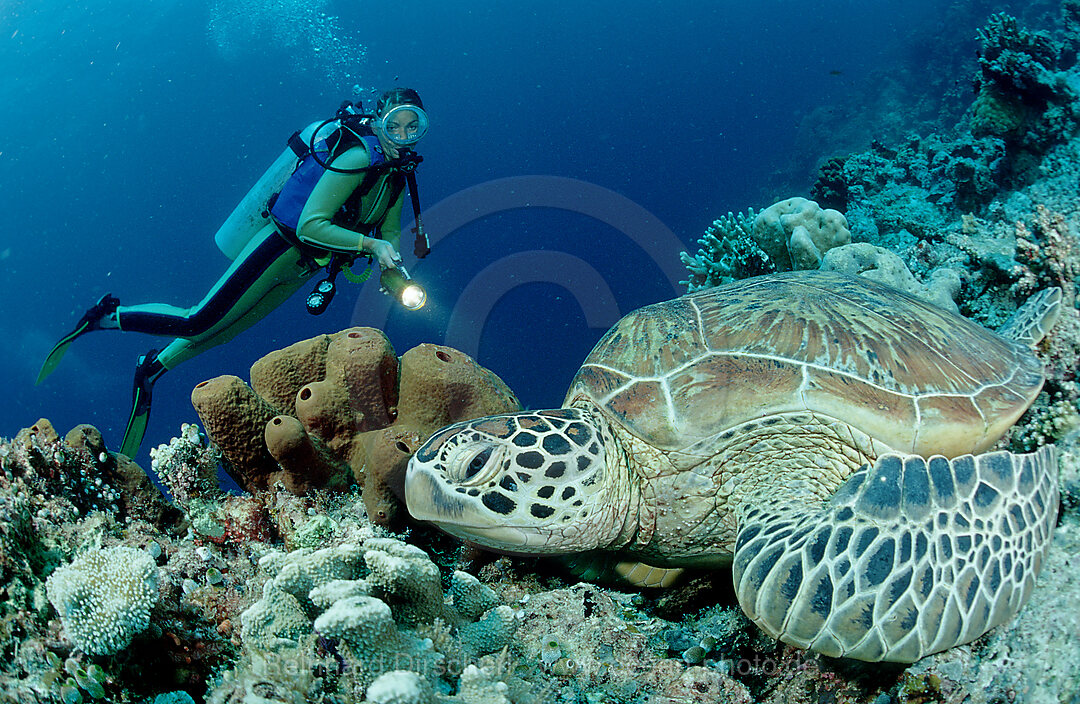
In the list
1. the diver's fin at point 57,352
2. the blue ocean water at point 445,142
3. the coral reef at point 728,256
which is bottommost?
the coral reef at point 728,256

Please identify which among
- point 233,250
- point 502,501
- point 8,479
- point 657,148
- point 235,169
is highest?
point 235,169

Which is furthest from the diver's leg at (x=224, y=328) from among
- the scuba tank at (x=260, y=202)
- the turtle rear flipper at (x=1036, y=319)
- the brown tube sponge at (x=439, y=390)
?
the turtle rear flipper at (x=1036, y=319)

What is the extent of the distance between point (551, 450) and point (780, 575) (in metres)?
0.72

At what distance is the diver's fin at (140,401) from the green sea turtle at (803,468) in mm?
3541

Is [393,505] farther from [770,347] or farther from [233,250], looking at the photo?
[233,250]

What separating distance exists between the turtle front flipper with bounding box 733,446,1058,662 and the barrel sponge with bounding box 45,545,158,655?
4.37 feet

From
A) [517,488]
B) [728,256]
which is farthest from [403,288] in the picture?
[728,256]

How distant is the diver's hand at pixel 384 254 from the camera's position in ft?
10.8

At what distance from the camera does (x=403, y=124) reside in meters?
3.55

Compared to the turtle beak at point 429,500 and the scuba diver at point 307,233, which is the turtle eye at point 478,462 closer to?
the turtle beak at point 429,500

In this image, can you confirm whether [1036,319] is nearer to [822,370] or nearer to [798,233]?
[822,370]

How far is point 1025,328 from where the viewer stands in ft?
6.66

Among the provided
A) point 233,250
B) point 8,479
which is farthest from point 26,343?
point 8,479

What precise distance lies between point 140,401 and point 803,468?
4624 millimetres
